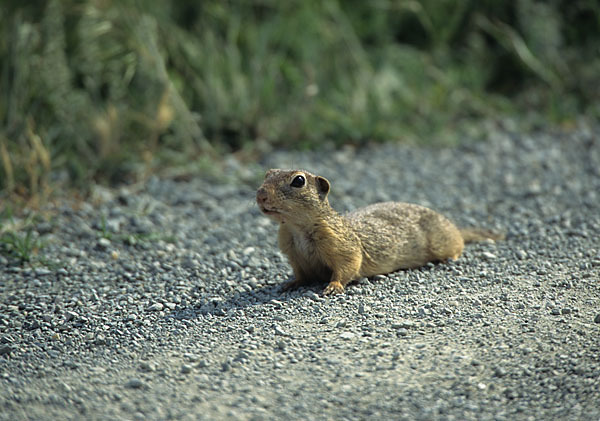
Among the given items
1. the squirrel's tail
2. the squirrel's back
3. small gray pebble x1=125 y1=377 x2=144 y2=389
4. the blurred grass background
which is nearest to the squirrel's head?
the squirrel's back

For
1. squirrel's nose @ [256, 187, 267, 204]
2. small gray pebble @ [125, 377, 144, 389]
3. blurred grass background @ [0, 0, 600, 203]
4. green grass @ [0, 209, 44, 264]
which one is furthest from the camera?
blurred grass background @ [0, 0, 600, 203]

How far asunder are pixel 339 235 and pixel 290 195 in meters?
0.40

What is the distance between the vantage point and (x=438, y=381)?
3.25 meters

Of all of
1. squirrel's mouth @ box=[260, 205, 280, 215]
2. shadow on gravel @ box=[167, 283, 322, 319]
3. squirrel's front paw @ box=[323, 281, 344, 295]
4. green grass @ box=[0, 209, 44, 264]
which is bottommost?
green grass @ box=[0, 209, 44, 264]

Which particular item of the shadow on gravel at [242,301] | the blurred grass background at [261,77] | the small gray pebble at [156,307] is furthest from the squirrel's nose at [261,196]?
the blurred grass background at [261,77]

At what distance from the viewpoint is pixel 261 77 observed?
755 centimetres

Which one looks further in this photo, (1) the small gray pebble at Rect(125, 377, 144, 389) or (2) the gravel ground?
(1) the small gray pebble at Rect(125, 377, 144, 389)

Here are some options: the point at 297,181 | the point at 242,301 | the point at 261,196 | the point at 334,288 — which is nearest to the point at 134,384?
the point at 242,301

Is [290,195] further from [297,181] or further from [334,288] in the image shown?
[334,288]

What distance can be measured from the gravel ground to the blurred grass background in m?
0.75

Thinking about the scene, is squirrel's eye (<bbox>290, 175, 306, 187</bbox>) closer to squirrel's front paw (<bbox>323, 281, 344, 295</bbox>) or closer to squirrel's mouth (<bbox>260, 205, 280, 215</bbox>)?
squirrel's mouth (<bbox>260, 205, 280, 215</bbox>)

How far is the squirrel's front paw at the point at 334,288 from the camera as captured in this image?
425 cm

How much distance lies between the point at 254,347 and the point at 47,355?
41.0 inches

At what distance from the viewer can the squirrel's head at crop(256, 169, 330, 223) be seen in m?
4.12
